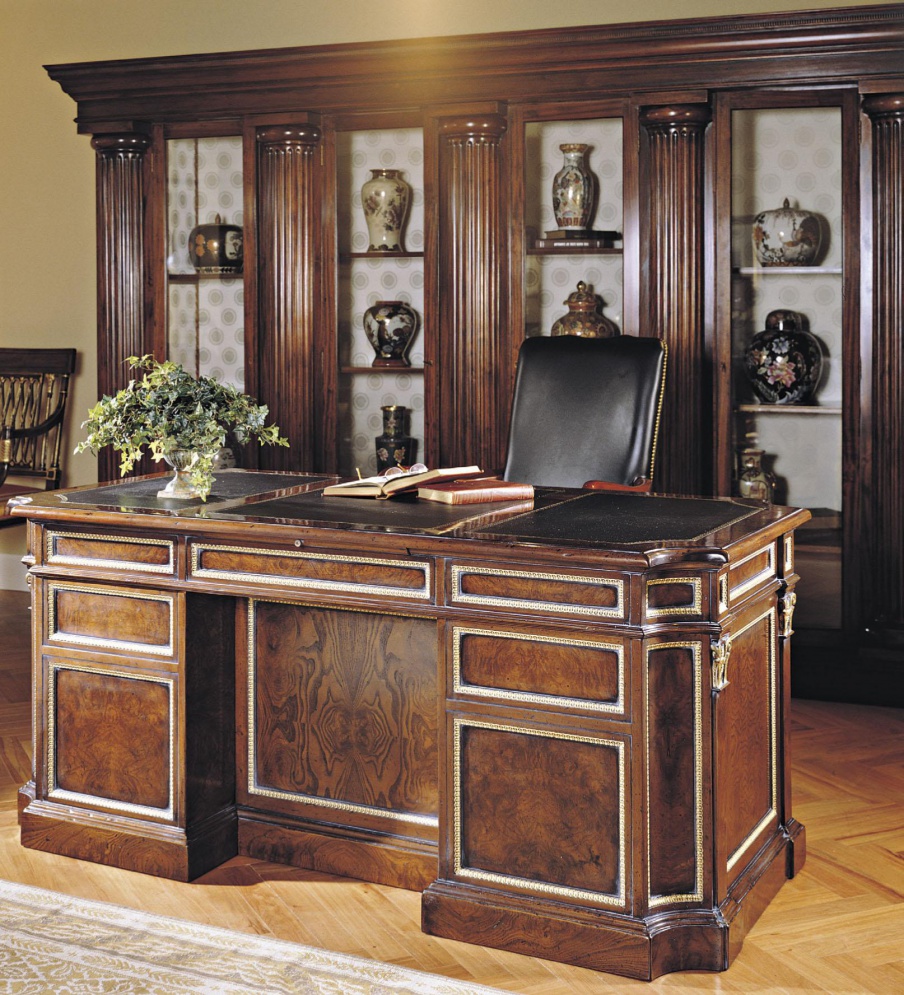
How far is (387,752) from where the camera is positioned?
2.82m

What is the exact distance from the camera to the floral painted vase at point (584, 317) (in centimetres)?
460

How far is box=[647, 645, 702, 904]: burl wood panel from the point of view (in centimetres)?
238

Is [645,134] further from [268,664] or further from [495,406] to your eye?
[268,664]

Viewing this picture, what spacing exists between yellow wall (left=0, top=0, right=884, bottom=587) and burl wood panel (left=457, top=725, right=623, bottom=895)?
12.8 feet

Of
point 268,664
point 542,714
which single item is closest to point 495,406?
point 268,664

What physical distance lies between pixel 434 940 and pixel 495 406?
2490 mm

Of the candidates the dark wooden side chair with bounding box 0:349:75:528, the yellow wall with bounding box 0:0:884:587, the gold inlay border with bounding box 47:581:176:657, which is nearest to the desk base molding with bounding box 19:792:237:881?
the gold inlay border with bounding box 47:581:176:657

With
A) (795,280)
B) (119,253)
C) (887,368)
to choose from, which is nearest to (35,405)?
(119,253)

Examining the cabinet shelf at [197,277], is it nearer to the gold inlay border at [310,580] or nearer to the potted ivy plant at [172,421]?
the potted ivy plant at [172,421]

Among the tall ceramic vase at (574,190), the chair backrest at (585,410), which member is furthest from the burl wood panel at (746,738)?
the tall ceramic vase at (574,190)

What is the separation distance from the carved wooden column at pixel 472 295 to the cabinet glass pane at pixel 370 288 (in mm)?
193

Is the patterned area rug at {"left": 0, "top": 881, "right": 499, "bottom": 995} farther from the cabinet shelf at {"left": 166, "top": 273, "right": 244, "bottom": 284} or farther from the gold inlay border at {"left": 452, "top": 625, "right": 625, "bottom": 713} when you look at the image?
the cabinet shelf at {"left": 166, "top": 273, "right": 244, "bottom": 284}

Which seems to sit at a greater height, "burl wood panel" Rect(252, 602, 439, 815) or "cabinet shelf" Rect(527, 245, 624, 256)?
"cabinet shelf" Rect(527, 245, 624, 256)

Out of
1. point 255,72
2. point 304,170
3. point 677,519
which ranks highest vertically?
point 255,72
